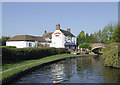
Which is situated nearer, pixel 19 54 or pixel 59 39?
pixel 19 54

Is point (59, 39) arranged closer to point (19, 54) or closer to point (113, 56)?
point (19, 54)

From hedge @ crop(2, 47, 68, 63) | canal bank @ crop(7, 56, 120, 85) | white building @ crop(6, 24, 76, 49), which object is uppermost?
white building @ crop(6, 24, 76, 49)

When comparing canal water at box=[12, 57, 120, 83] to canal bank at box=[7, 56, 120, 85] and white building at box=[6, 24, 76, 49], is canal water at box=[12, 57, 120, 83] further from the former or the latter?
white building at box=[6, 24, 76, 49]

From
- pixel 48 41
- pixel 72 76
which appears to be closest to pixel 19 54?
pixel 72 76

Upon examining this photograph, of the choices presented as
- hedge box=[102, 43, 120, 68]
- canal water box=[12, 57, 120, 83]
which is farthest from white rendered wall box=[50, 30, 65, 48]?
canal water box=[12, 57, 120, 83]

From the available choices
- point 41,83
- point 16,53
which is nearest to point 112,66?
point 41,83

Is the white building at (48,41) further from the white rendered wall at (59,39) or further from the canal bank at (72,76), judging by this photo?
the canal bank at (72,76)

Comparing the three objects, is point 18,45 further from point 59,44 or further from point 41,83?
point 41,83

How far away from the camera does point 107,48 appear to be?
22.0 meters

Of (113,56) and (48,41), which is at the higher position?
(48,41)

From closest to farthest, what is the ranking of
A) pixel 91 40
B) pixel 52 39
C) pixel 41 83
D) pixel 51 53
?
1. pixel 41 83
2. pixel 51 53
3. pixel 52 39
4. pixel 91 40

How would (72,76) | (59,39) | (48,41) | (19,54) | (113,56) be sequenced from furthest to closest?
1. (48,41)
2. (59,39)
3. (19,54)
4. (113,56)
5. (72,76)

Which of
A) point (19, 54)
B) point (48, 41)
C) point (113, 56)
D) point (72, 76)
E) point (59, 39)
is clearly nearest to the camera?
point (72, 76)

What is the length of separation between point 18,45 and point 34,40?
232 inches
